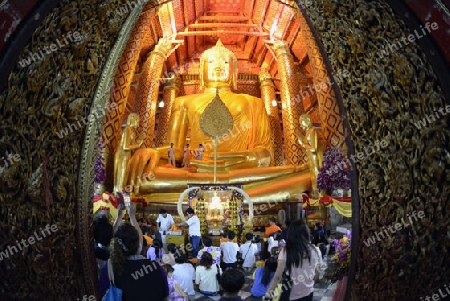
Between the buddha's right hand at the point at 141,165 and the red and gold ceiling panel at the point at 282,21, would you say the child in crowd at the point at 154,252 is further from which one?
the red and gold ceiling panel at the point at 282,21

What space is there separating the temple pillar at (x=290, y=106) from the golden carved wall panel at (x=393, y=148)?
8.15 meters

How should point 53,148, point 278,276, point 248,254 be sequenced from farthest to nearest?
point 248,254 < point 278,276 < point 53,148

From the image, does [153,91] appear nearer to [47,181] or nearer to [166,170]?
[166,170]

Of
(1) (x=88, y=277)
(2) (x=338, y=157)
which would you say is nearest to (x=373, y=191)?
(1) (x=88, y=277)

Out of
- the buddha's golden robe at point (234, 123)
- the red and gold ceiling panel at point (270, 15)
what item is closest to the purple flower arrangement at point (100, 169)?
the buddha's golden robe at point (234, 123)

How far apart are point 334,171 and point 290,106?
170 inches

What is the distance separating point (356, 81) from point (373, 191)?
0.63 meters

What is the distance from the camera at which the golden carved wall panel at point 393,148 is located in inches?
85.1

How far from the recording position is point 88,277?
8.18 ft

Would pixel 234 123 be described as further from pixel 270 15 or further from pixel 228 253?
pixel 228 253

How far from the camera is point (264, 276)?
4004mm

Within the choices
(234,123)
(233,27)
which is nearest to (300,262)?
(234,123)
